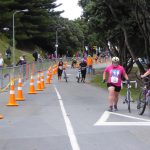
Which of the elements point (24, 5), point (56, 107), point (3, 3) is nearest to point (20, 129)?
point (56, 107)

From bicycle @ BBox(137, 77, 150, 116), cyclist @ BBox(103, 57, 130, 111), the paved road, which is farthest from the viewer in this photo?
cyclist @ BBox(103, 57, 130, 111)

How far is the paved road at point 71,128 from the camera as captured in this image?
10977mm

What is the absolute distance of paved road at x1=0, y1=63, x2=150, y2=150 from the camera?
10977 mm

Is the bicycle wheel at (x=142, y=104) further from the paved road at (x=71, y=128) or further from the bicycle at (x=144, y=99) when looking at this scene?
the paved road at (x=71, y=128)

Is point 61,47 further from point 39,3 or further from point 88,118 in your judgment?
point 88,118

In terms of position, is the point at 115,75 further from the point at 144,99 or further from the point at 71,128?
the point at 71,128

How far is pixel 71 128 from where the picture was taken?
13391mm

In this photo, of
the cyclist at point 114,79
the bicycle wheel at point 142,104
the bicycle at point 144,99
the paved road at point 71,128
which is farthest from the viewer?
the cyclist at point 114,79

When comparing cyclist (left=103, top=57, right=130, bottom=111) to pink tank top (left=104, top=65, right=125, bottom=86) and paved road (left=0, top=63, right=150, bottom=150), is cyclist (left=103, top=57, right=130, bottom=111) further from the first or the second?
paved road (left=0, top=63, right=150, bottom=150)

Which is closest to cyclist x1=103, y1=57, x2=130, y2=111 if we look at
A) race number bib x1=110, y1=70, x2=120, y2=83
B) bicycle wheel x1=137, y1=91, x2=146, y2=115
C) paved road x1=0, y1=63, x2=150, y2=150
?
race number bib x1=110, y1=70, x2=120, y2=83

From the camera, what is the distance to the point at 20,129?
529 inches

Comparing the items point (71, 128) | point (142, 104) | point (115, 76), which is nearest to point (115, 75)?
point (115, 76)

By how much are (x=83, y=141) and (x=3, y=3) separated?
58.1 m

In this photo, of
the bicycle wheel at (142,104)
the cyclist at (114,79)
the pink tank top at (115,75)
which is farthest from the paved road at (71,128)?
the pink tank top at (115,75)
